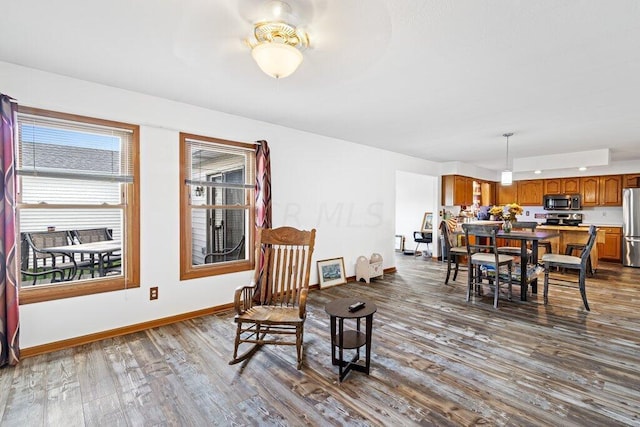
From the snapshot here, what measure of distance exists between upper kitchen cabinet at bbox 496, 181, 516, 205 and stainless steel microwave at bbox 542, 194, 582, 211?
0.79 m

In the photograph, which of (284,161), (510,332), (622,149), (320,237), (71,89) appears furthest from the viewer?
(622,149)

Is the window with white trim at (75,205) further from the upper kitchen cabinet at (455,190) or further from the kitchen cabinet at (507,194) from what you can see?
the kitchen cabinet at (507,194)

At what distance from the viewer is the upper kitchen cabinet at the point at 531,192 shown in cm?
784

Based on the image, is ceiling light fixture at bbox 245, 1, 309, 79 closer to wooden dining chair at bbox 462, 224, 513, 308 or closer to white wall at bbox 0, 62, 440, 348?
white wall at bbox 0, 62, 440, 348

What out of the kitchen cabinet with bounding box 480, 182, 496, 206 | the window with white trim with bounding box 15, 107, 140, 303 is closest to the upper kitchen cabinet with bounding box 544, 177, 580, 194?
the kitchen cabinet with bounding box 480, 182, 496, 206

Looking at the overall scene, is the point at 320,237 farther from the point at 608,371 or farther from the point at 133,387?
the point at 608,371

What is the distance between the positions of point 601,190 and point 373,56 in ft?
25.6

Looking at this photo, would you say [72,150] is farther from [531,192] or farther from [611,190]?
[611,190]

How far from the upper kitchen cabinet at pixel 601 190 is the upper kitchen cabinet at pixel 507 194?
4.59 ft

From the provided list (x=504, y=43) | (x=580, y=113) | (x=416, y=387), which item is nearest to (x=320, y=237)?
(x=416, y=387)

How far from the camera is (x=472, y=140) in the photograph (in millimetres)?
4988

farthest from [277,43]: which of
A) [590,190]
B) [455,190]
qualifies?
[590,190]

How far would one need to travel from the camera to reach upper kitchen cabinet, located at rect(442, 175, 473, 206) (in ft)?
23.0

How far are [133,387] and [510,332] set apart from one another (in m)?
3.43
